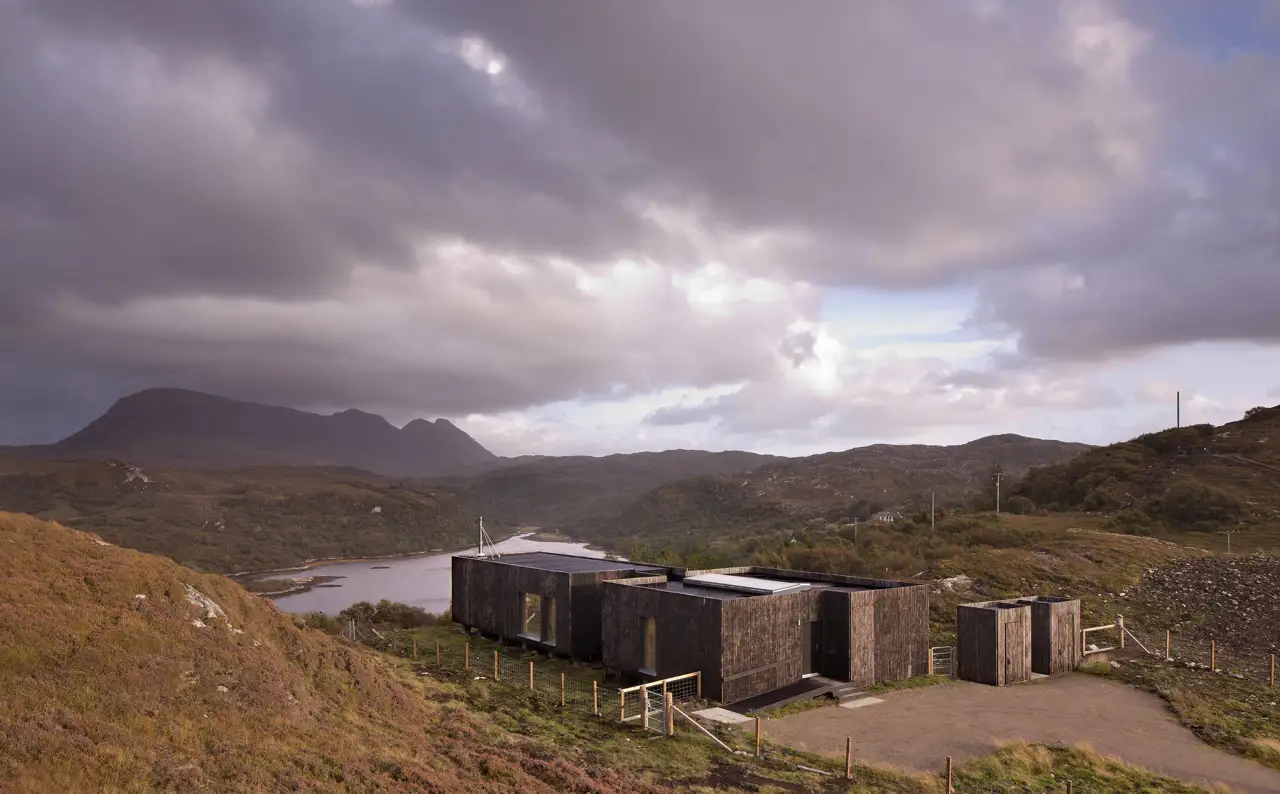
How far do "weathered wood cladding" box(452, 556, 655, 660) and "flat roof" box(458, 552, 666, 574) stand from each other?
0.48 metres

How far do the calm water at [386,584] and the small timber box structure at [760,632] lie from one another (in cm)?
3024

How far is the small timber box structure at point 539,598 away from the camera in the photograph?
78.9ft

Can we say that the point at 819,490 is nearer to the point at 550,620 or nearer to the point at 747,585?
the point at 550,620

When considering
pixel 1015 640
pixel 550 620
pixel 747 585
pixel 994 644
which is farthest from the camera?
pixel 550 620

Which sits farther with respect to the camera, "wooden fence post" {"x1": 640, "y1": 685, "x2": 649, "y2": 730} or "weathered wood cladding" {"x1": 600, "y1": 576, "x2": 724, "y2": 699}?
"weathered wood cladding" {"x1": 600, "y1": 576, "x2": 724, "y2": 699}

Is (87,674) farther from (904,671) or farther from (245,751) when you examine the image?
(904,671)

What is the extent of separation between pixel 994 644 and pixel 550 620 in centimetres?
1412

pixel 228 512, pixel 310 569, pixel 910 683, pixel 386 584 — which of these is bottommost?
pixel 310 569

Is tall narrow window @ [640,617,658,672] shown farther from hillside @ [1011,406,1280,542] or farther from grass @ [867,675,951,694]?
hillside @ [1011,406,1280,542]

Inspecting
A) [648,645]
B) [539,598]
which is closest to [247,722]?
[648,645]

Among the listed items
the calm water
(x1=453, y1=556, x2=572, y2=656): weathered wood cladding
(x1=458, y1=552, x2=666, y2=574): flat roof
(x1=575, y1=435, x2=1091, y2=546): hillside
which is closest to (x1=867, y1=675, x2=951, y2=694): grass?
(x1=458, y1=552, x2=666, y2=574): flat roof

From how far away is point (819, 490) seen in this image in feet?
376

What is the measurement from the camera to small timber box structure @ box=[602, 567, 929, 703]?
19.0m

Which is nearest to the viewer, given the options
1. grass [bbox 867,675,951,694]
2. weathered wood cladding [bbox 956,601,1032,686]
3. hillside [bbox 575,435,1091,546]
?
grass [bbox 867,675,951,694]
